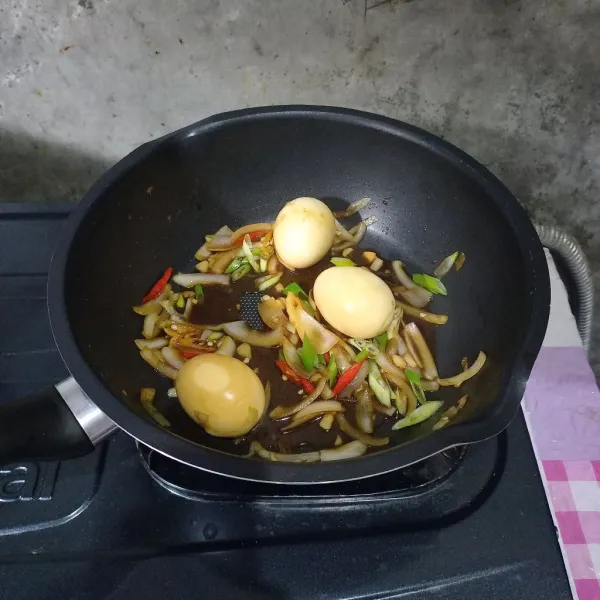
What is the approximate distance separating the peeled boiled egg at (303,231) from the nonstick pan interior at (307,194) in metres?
0.09

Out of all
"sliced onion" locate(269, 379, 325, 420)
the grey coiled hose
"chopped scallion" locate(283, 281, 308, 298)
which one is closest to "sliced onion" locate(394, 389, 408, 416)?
"sliced onion" locate(269, 379, 325, 420)

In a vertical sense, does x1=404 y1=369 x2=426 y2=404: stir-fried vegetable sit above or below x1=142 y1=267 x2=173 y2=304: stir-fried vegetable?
below

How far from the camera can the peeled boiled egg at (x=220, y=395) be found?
714 mm

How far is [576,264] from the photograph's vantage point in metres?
1.11

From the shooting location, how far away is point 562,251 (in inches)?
43.2

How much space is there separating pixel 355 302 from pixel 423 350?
14cm

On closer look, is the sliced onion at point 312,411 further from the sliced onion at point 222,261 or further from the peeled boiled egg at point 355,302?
the sliced onion at point 222,261

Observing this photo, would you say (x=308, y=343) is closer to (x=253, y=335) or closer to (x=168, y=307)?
(x=253, y=335)

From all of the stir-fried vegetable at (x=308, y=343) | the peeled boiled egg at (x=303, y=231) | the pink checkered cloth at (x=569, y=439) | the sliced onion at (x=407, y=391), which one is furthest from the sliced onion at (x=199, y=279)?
the pink checkered cloth at (x=569, y=439)

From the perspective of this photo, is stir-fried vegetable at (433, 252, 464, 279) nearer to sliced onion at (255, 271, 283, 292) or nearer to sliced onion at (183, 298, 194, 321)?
sliced onion at (255, 271, 283, 292)

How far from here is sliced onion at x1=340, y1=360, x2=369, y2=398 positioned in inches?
32.5

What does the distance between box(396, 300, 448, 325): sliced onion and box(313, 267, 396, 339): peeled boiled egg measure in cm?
6

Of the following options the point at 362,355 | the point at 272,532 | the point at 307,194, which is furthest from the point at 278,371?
the point at 307,194

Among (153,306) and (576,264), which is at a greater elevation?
(153,306)
